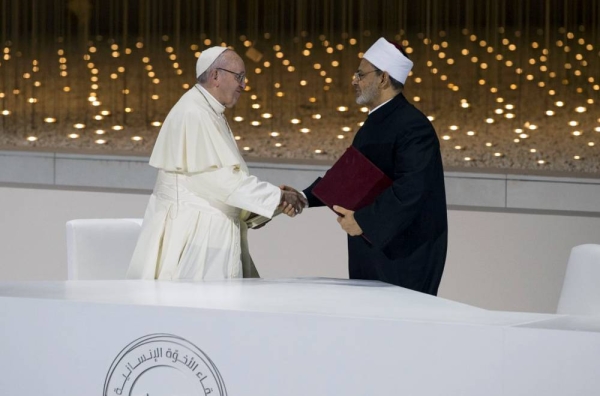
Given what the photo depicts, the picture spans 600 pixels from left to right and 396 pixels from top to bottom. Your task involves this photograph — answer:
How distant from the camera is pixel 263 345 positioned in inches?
90.6

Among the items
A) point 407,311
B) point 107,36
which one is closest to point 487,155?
point 107,36

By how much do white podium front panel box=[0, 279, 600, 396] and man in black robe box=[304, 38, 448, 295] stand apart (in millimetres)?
863

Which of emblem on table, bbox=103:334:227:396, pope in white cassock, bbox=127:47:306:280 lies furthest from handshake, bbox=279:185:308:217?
emblem on table, bbox=103:334:227:396

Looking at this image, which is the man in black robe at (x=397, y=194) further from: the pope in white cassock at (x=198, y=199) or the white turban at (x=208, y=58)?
the white turban at (x=208, y=58)

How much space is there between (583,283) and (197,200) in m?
1.26

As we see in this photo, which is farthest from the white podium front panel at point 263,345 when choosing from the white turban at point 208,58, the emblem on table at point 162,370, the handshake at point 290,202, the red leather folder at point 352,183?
the white turban at point 208,58

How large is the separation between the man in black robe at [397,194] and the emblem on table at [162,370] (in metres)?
1.26

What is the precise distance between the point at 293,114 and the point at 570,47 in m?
1.58

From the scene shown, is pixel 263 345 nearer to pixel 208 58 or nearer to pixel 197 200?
pixel 197 200

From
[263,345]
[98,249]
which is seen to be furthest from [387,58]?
[263,345]

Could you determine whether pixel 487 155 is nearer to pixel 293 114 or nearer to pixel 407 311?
pixel 293 114

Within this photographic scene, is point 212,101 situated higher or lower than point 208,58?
lower

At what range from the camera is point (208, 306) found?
238 cm

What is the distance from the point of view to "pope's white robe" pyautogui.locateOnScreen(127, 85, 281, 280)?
3465mm
